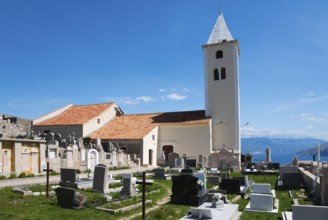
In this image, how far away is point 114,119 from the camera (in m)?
41.6

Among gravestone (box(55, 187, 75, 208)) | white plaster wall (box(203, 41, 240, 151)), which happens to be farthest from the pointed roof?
gravestone (box(55, 187, 75, 208))

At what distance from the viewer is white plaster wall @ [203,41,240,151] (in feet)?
118

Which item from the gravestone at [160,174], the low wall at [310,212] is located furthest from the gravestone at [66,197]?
the gravestone at [160,174]

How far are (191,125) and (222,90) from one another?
6.08 m

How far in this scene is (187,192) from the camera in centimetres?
1207

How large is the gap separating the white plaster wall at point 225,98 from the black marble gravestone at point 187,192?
24311 mm

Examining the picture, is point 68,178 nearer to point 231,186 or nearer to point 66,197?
point 66,197

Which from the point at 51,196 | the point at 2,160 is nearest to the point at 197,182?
the point at 51,196

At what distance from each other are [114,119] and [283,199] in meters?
31.2

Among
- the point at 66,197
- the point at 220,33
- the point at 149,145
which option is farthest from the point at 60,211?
the point at 220,33

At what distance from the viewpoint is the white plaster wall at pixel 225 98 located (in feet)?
118

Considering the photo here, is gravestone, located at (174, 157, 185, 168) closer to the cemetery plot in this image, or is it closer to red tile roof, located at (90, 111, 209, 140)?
red tile roof, located at (90, 111, 209, 140)

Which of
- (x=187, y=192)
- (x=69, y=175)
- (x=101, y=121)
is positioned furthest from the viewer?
(x=101, y=121)

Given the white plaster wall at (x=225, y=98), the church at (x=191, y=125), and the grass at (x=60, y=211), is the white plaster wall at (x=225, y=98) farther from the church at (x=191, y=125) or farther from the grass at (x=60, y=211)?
the grass at (x=60, y=211)
